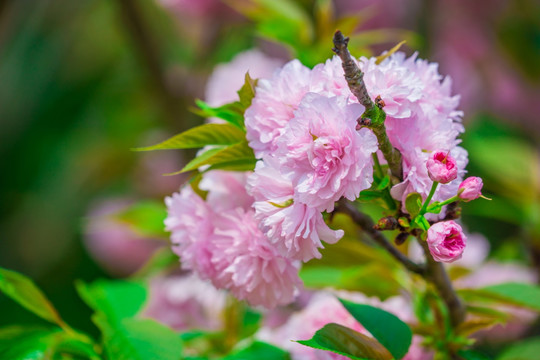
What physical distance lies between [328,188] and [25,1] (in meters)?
1.14

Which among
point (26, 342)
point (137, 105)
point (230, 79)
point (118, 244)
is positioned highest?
point (137, 105)

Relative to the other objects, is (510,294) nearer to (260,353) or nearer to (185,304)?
(260,353)

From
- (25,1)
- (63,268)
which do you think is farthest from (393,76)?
(63,268)

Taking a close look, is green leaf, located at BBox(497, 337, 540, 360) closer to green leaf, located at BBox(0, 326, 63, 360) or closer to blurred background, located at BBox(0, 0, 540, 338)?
blurred background, located at BBox(0, 0, 540, 338)

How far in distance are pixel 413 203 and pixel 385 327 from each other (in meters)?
0.14

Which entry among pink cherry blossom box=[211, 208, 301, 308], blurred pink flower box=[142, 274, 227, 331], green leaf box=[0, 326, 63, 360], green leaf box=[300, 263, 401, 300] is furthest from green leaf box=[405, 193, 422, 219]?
blurred pink flower box=[142, 274, 227, 331]

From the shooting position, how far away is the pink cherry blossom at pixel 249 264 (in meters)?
0.44

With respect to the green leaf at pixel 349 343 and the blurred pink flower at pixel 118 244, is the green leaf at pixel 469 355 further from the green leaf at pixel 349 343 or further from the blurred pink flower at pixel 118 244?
the blurred pink flower at pixel 118 244

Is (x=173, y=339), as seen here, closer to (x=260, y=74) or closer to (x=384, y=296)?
(x=384, y=296)

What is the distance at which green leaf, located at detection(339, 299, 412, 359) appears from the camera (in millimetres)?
467

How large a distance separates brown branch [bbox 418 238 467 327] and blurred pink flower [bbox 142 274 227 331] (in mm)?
383

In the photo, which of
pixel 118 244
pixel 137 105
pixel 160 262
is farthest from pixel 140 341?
pixel 137 105

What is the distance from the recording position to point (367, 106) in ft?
1.22

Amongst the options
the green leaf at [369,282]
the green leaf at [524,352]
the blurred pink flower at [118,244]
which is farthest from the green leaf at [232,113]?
the blurred pink flower at [118,244]
